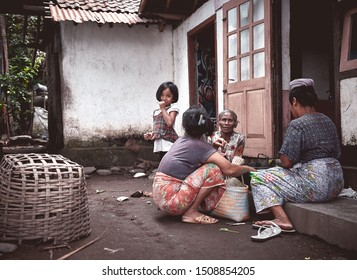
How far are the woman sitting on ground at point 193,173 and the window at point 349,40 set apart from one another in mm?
1775

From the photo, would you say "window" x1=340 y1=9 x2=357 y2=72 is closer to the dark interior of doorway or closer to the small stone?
the dark interior of doorway

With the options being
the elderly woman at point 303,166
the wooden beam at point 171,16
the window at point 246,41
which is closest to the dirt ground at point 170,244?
the elderly woman at point 303,166

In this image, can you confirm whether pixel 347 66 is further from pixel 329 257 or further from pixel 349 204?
pixel 329 257

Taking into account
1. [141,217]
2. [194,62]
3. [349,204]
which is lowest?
[141,217]

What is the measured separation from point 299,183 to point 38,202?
219 centimetres

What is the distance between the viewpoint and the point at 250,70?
18.0 feet

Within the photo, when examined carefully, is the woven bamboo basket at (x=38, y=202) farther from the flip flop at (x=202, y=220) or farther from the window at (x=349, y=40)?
the window at (x=349, y=40)

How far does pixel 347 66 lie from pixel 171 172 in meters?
2.35

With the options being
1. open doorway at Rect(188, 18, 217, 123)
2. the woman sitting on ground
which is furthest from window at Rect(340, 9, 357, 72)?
open doorway at Rect(188, 18, 217, 123)

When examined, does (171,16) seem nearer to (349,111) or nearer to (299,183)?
(349,111)

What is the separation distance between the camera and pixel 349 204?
3.11 m

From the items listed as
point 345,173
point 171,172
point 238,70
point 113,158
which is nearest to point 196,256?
point 171,172

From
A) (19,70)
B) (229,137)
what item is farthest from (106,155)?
(19,70)

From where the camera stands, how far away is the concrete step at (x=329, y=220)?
8.59 feet
